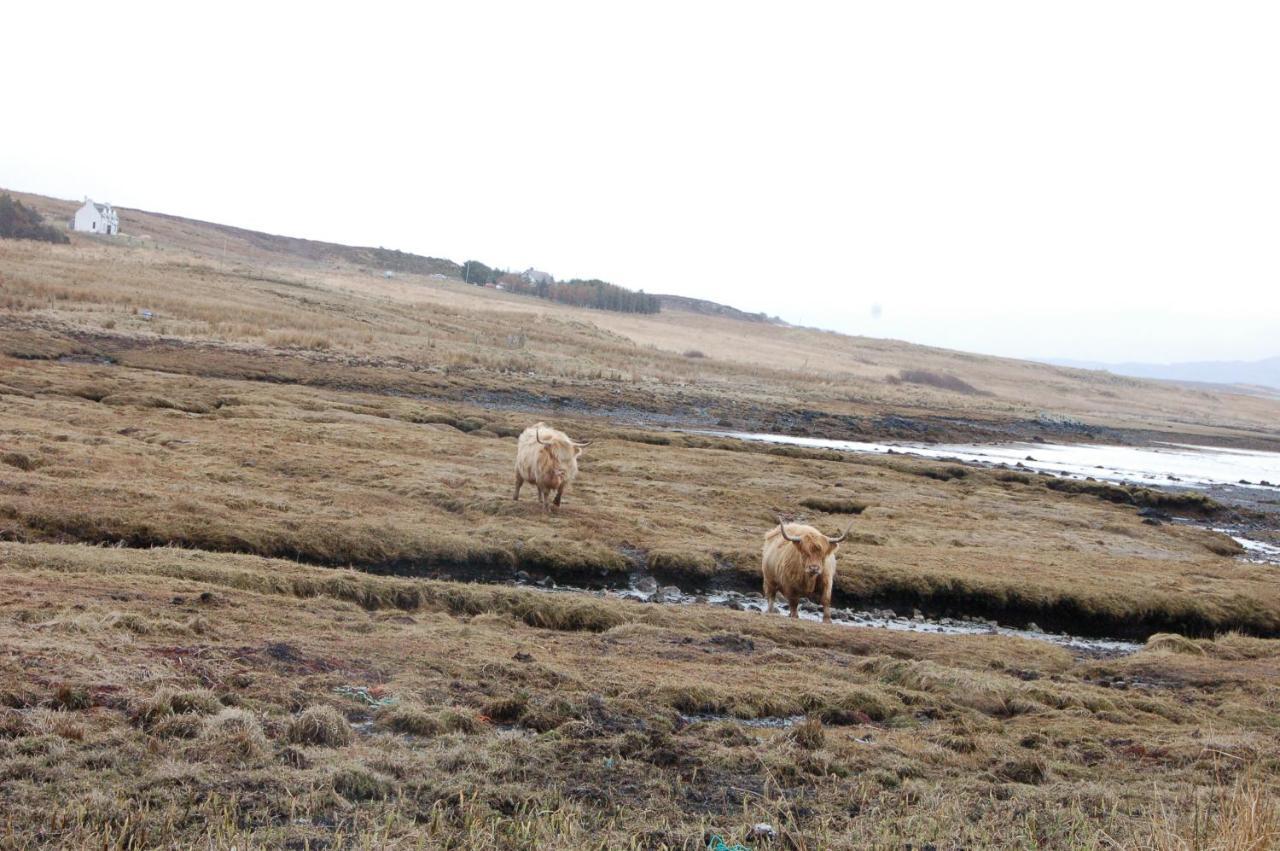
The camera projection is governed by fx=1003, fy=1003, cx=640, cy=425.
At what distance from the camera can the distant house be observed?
112m

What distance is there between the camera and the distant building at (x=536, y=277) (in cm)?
15775

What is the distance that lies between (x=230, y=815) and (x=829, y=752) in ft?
15.1

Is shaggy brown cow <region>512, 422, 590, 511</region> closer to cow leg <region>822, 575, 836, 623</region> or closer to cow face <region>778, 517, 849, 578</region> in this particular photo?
cow face <region>778, 517, 849, 578</region>

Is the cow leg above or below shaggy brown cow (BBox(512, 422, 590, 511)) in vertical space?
below

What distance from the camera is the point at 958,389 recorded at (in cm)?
10412

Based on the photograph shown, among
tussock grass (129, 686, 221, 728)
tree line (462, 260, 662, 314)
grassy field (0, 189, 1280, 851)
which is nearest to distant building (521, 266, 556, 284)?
tree line (462, 260, 662, 314)

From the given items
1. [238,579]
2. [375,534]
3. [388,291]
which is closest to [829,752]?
[238,579]

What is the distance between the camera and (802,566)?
15.3m

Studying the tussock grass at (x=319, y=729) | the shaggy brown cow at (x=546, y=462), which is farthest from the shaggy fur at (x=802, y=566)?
the tussock grass at (x=319, y=729)

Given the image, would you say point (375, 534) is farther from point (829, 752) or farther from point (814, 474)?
point (814, 474)

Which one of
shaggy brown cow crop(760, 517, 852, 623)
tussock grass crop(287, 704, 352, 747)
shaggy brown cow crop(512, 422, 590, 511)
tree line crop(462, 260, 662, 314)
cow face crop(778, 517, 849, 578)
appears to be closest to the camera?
tussock grass crop(287, 704, 352, 747)

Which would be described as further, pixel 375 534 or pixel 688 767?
pixel 375 534

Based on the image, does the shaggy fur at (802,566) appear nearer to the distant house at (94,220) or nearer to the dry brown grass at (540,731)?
the dry brown grass at (540,731)

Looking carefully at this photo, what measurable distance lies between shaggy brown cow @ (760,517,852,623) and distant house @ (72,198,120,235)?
377ft
